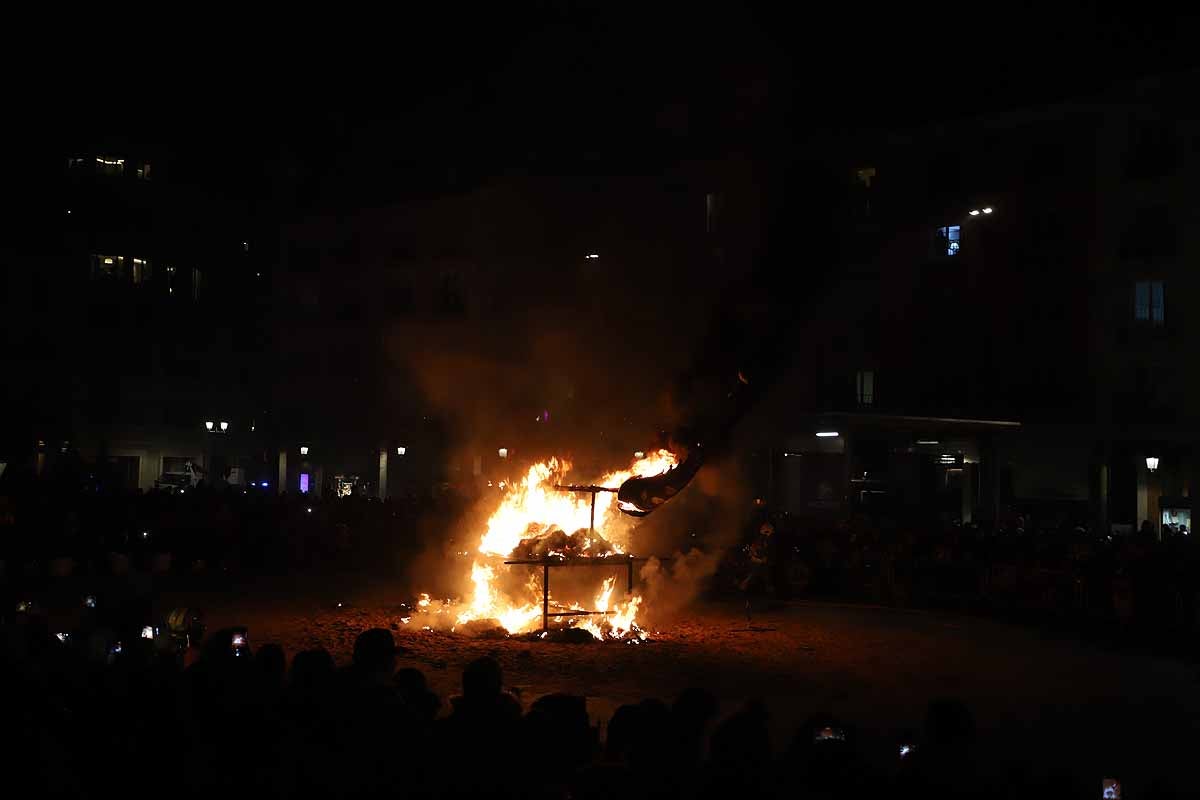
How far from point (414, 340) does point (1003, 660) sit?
31546mm

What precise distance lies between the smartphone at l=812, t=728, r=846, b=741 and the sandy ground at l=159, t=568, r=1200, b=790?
3.11 m

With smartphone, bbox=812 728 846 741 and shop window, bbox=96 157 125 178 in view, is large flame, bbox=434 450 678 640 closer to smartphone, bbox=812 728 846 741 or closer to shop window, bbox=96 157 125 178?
smartphone, bbox=812 728 846 741

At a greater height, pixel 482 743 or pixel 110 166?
pixel 110 166

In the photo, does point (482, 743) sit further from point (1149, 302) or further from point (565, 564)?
point (1149, 302)

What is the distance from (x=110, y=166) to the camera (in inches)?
1448

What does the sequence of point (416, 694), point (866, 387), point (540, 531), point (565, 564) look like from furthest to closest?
point (866, 387) → point (540, 531) → point (565, 564) → point (416, 694)

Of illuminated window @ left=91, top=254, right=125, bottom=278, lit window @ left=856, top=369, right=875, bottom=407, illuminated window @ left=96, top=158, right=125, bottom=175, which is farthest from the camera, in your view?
illuminated window @ left=96, top=158, right=125, bottom=175

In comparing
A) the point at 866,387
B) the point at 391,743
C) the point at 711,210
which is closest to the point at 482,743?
the point at 391,743

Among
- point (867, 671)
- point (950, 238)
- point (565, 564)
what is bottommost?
point (867, 671)

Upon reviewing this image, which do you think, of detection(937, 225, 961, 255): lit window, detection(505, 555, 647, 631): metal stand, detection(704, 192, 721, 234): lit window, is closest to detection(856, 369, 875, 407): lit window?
detection(937, 225, 961, 255): lit window

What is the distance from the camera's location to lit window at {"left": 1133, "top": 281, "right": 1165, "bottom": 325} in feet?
90.2

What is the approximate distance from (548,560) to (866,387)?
19020 mm

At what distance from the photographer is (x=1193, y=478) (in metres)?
26.0

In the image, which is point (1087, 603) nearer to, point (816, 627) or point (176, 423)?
point (816, 627)
